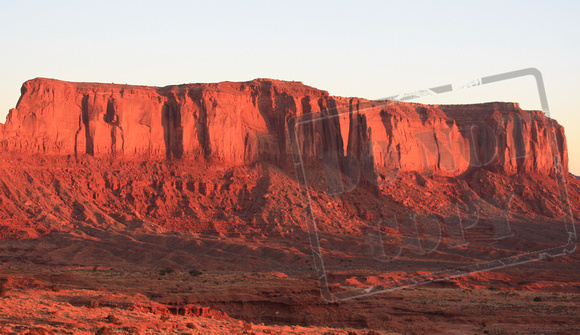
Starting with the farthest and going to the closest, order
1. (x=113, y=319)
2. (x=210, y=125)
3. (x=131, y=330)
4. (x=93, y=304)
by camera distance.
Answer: (x=210, y=125) < (x=93, y=304) < (x=113, y=319) < (x=131, y=330)

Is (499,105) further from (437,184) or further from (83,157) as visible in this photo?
(83,157)

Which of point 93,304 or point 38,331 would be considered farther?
point 93,304

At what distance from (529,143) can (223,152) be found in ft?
126

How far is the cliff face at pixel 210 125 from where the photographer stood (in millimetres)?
71250

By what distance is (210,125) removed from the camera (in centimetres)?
7825

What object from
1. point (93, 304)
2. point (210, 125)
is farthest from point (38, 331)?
point (210, 125)

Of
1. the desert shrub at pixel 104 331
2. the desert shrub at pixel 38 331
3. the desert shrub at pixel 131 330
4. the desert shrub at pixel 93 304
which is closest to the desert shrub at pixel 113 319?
the desert shrub at pixel 131 330

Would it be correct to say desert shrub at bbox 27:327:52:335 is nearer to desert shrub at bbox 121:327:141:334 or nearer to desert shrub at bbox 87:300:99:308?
desert shrub at bbox 121:327:141:334

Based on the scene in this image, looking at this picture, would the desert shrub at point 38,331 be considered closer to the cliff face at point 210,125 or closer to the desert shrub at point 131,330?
the desert shrub at point 131,330

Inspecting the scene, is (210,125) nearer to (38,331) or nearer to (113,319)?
(113,319)

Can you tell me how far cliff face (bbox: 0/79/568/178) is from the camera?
234 feet

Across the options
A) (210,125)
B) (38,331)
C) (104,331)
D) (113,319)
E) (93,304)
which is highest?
(210,125)

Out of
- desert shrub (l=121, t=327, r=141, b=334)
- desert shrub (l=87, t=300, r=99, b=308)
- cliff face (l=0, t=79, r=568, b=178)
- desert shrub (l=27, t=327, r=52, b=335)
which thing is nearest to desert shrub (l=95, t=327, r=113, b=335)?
desert shrub (l=121, t=327, r=141, b=334)

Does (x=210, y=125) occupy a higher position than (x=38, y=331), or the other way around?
(x=210, y=125)
